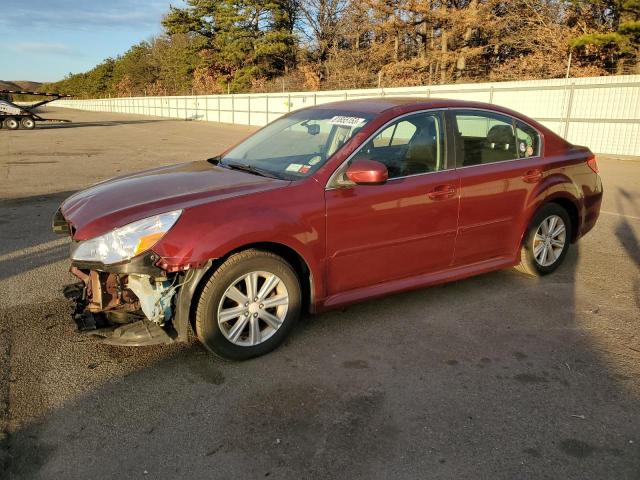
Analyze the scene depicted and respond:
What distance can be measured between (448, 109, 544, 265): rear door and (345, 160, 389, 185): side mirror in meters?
0.95

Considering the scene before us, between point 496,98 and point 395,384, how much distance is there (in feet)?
58.3

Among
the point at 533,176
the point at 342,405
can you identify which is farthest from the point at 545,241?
the point at 342,405

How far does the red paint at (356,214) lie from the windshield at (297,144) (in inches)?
4.6

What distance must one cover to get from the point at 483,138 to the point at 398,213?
1.27 m

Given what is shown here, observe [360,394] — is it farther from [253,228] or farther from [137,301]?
[137,301]

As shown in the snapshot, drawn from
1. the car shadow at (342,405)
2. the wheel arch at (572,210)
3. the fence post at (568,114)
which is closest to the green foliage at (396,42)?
the fence post at (568,114)

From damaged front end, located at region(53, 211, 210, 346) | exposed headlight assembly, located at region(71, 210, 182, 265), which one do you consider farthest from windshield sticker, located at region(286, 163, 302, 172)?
damaged front end, located at region(53, 211, 210, 346)

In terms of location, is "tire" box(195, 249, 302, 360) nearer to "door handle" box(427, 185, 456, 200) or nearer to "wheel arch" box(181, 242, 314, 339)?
"wheel arch" box(181, 242, 314, 339)

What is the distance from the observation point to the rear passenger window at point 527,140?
4.79 m

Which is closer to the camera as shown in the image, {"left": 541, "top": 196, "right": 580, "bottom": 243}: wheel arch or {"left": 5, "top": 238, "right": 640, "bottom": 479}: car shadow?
{"left": 5, "top": 238, "right": 640, "bottom": 479}: car shadow

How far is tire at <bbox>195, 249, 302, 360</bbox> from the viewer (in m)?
3.28

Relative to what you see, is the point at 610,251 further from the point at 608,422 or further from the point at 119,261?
the point at 119,261

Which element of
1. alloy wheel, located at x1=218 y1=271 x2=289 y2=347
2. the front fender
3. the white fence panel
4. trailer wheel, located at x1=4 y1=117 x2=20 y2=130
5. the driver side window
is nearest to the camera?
the front fender

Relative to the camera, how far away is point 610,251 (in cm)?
611
